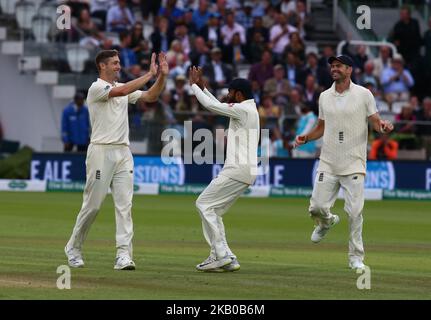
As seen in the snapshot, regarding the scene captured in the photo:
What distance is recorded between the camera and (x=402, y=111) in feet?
97.5

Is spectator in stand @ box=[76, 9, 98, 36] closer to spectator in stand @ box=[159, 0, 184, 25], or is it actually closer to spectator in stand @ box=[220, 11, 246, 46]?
spectator in stand @ box=[159, 0, 184, 25]

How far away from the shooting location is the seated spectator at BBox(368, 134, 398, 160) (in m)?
29.0

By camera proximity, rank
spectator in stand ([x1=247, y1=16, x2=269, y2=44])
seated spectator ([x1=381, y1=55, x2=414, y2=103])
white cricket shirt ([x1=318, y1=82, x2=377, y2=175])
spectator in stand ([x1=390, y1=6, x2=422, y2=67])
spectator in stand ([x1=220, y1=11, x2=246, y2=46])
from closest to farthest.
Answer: white cricket shirt ([x1=318, y1=82, x2=377, y2=175]), seated spectator ([x1=381, y1=55, x2=414, y2=103]), spectator in stand ([x1=220, y1=11, x2=246, y2=46]), spectator in stand ([x1=247, y1=16, x2=269, y2=44]), spectator in stand ([x1=390, y1=6, x2=422, y2=67])

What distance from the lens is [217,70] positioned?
101ft

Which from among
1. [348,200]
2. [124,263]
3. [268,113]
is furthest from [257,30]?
[124,263]

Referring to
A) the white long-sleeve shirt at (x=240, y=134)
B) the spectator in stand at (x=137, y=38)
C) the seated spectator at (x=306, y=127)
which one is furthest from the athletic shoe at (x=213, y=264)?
the spectator in stand at (x=137, y=38)

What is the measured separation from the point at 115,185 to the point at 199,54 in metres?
18.2

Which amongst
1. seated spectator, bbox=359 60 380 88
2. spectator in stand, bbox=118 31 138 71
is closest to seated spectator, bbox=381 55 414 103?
seated spectator, bbox=359 60 380 88

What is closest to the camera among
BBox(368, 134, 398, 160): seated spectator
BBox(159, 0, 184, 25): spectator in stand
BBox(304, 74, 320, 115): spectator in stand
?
BBox(368, 134, 398, 160): seated spectator

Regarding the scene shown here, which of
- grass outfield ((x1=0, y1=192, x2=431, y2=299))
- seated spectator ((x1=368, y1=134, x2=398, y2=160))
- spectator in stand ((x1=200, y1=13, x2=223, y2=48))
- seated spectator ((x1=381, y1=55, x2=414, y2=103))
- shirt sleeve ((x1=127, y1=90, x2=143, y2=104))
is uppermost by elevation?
spectator in stand ((x1=200, y1=13, x2=223, y2=48))

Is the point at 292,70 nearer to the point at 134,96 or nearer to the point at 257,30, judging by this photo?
the point at 257,30

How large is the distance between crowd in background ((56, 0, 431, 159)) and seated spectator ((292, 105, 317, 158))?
0.02m
